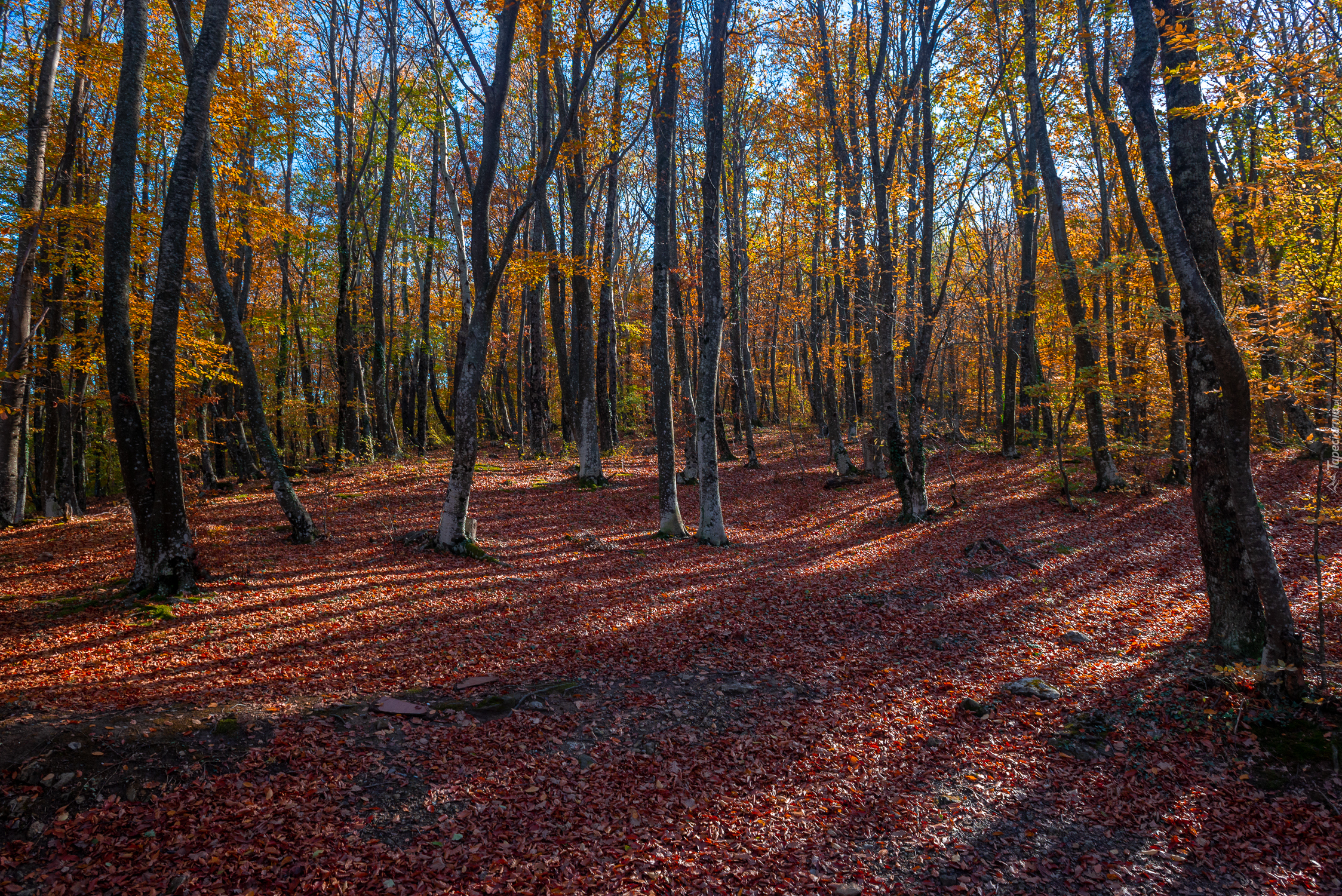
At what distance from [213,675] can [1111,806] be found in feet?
23.4

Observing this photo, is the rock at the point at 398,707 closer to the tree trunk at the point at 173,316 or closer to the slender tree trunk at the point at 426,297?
the tree trunk at the point at 173,316

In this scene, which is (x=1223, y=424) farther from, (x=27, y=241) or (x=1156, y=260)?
(x=27, y=241)

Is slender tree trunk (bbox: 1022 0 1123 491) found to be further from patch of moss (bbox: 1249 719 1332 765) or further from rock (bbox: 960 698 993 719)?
rock (bbox: 960 698 993 719)

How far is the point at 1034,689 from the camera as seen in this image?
224 inches

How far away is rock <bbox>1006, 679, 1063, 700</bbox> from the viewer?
221 inches

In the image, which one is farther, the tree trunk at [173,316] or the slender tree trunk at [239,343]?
the slender tree trunk at [239,343]

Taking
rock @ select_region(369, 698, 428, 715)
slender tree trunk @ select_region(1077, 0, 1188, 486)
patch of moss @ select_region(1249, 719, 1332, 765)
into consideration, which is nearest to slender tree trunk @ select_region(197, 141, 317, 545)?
rock @ select_region(369, 698, 428, 715)

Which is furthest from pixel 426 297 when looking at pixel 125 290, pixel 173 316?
pixel 173 316

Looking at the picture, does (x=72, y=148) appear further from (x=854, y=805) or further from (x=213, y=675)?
(x=854, y=805)

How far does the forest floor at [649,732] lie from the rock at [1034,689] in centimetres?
7

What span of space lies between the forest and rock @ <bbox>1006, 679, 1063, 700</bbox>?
0.04 m

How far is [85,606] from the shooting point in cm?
690

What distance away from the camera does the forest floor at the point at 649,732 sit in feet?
11.6

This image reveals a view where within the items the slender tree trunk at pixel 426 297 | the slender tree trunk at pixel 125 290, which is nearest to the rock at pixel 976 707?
the slender tree trunk at pixel 125 290
